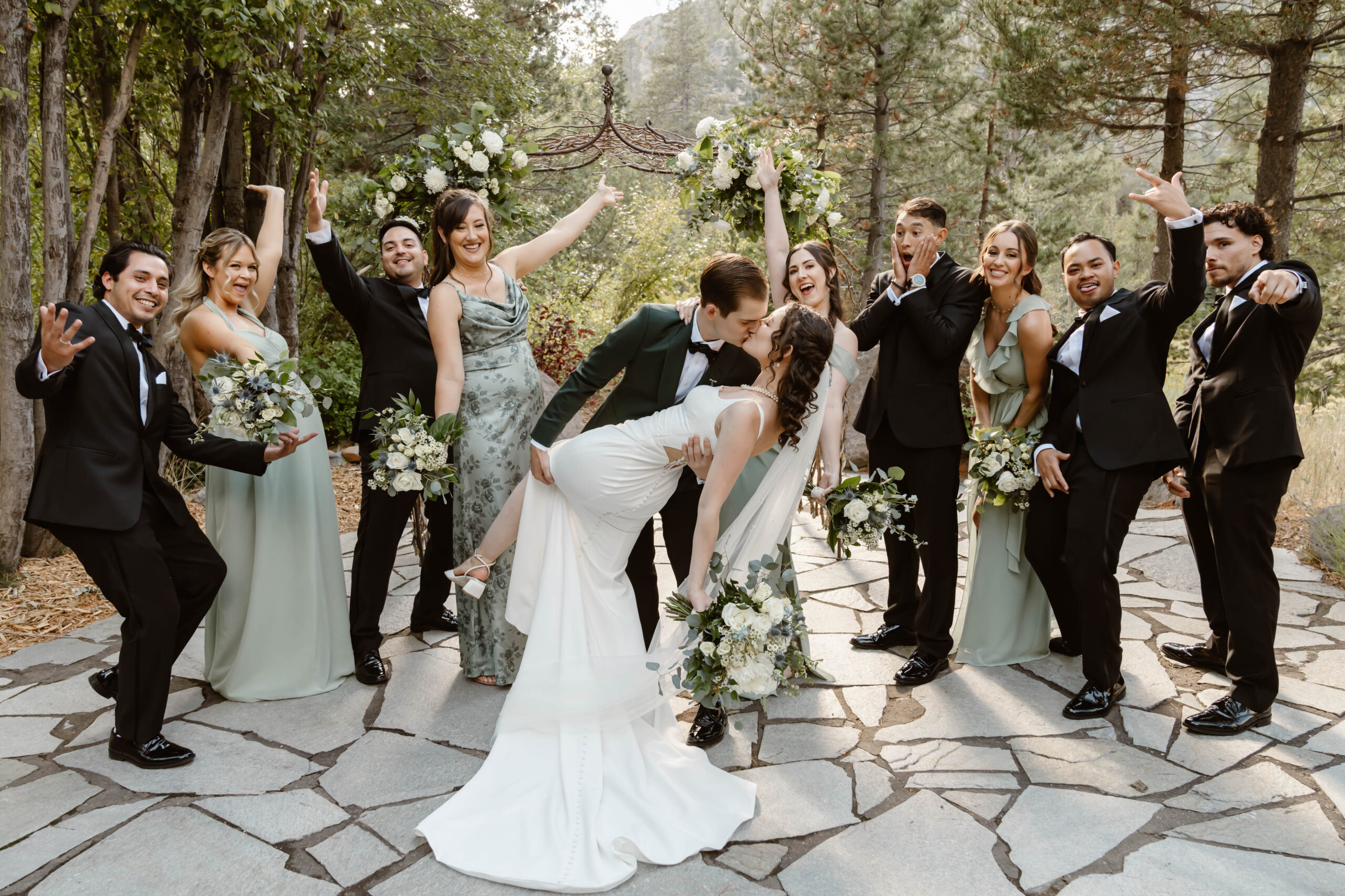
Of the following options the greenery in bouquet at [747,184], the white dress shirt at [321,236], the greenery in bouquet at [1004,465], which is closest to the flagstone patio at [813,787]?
the greenery in bouquet at [1004,465]

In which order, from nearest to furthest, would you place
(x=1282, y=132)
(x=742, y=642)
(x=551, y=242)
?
1. (x=742, y=642)
2. (x=551, y=242)
3. (x=1282, y=132)

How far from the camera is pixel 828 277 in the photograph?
13.1 feet

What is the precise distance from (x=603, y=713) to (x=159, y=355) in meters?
5.14

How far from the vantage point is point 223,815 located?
9.95ft

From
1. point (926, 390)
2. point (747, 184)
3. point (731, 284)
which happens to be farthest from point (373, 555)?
point (926, 390)

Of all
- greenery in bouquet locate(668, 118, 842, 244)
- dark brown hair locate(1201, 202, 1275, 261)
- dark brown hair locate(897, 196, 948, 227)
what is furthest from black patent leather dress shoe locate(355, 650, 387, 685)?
dark brown hair locate(1201, 202, 1275, 261)

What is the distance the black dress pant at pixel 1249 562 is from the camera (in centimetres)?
363

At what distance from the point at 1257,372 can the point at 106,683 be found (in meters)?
5.19

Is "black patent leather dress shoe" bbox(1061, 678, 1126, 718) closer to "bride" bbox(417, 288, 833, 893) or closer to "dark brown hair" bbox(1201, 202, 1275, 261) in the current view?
"bride" bbox(417, 288, 833, 893)

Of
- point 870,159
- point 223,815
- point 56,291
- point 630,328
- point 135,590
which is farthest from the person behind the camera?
point 870,159

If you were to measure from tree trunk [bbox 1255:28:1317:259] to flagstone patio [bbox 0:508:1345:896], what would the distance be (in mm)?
5422

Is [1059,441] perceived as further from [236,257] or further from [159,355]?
[159,355]

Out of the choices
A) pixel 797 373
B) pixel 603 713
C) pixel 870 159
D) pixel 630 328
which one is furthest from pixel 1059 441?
pixel 870 159

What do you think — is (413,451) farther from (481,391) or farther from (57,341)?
(57,341)
